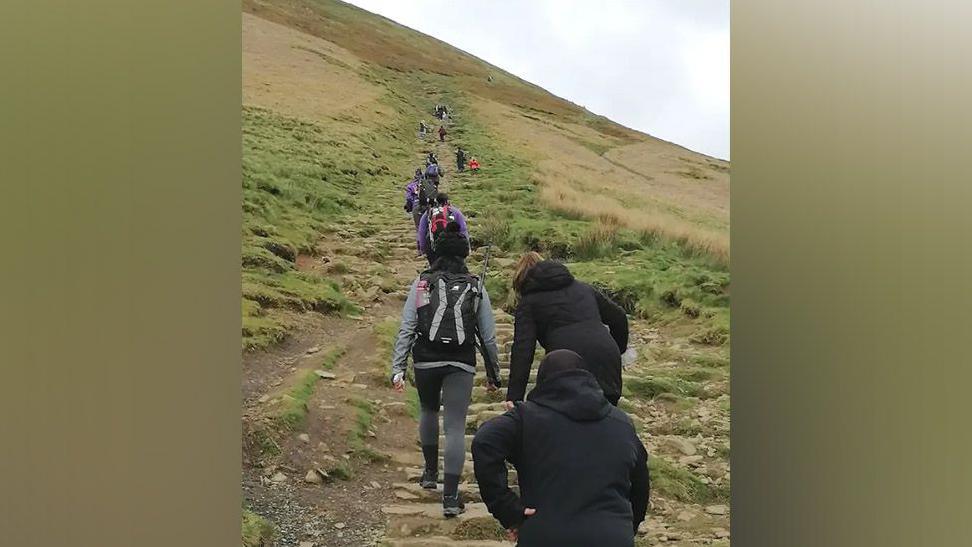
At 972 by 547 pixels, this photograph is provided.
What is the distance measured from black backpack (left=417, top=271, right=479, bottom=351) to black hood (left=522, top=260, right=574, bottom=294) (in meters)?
0.44

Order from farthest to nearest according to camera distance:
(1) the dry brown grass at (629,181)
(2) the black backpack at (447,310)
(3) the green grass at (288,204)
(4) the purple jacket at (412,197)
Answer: (1) the dry brown grass at (629,181)
(4) the purple jacket at (412,197)
(3) the green grass at (288,204)
(2) the black backpack at (447,310)

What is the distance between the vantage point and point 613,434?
2.93 metres

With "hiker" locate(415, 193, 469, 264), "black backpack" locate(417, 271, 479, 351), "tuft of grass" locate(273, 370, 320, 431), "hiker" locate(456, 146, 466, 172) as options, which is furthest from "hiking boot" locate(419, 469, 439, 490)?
"hiker" locate(456, 146, 466, 172)

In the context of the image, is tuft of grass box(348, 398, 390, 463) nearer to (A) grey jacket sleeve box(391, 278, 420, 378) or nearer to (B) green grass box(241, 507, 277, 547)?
(B) green grass box(241, 507, 277, 547)

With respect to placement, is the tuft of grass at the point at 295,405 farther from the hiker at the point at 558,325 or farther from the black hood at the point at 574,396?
the black hood at the point at 574,396

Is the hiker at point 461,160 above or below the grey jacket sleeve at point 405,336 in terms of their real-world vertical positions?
above

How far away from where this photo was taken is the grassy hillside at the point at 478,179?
9312mm

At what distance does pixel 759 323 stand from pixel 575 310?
3.75ft

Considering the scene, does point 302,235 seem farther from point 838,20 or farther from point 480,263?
point 838,20

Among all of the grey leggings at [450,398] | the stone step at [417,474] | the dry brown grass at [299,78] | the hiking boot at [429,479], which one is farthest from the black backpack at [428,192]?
the dry brown grass at [299,78]

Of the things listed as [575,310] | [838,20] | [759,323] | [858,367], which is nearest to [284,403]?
[575,310]

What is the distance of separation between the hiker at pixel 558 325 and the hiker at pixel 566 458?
1272mm

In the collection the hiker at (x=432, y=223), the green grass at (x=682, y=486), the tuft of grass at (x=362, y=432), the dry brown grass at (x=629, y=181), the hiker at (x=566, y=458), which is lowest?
the green grass at (x=682, y=486)

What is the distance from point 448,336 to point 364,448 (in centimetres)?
199
